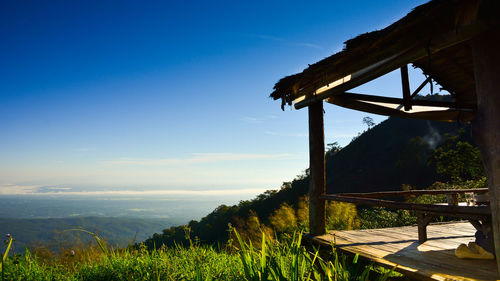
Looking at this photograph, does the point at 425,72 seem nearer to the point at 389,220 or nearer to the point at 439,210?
the point at 439,210

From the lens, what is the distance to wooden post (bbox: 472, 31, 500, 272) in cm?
212

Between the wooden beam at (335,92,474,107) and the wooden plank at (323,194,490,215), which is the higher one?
the wooden beam at (335,92,474,107)

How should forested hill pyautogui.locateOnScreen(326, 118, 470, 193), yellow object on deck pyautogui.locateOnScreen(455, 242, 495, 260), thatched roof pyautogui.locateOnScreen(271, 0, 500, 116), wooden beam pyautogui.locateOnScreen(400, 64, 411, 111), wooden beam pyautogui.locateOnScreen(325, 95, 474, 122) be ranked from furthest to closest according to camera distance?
forested hill pyautogui.locateOnScreen(326, 118, 470, 193), wooden beam pyautogui.locateOnScreen(325, 95, 474, 122), wooden beam pyautogui.locateOnScreen(400, 64, 411, 111), yellow object on deck pyautogui.locateOnScreen(455, 242, 495, 260), thatched roof pyautogui.locateOnScreen(271, 0, 500, 116)

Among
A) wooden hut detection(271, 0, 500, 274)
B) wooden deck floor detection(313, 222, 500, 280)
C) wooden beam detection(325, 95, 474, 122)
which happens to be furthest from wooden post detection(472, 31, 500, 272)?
wooden beam detection(325, 95, 474, 122)

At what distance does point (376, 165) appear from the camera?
4731 centimetres

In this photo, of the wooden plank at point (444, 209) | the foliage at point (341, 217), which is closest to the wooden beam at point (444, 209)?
the wooden plank at point (444, 209)

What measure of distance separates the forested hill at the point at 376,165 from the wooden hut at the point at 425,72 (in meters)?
25.5

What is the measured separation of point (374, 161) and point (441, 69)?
47.7 metres

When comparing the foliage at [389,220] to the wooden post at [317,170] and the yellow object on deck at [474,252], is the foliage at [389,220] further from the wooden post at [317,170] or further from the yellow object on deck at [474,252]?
the yellow object on deck at [474,252]

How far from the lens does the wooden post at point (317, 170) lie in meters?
4.14

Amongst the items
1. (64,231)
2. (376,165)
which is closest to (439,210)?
(64,231)

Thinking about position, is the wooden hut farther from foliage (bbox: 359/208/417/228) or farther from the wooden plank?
foliage (bbox: 359/208/417/228)

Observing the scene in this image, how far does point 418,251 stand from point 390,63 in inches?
85.7

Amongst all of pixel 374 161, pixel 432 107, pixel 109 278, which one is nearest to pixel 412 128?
pixel 374 161
